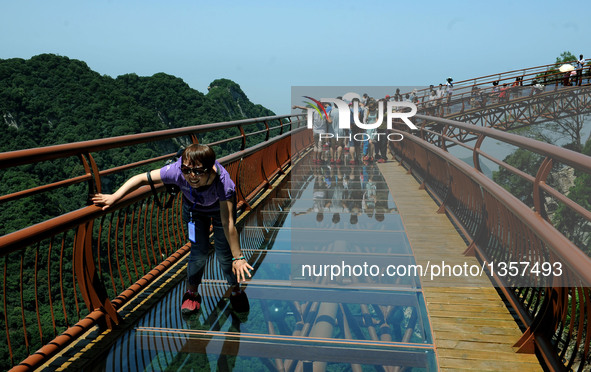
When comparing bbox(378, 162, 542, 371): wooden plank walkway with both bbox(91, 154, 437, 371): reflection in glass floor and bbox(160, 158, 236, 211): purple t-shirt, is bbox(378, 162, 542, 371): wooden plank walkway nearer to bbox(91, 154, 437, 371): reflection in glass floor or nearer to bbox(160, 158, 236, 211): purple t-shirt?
bbox(91, 154, 437, 371): reflection in glass floor

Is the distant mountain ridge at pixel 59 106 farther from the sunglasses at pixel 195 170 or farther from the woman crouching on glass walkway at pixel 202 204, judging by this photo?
the sunglasses at pixel 195 170

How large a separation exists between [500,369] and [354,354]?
0.92 m

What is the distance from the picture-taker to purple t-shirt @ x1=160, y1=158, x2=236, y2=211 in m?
3.55

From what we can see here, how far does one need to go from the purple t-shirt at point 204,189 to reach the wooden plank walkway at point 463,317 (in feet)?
6.04

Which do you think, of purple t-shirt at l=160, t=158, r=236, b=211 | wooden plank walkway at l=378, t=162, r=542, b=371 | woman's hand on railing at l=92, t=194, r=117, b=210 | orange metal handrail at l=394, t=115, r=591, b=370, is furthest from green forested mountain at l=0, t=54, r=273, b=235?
purple t-shirt at l=160, t=158, r=236, b=211

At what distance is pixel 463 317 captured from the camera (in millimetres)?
3910

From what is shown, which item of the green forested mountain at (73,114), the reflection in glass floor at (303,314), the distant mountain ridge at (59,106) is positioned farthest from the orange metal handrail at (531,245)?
the distant mountain ridge at (59,106)

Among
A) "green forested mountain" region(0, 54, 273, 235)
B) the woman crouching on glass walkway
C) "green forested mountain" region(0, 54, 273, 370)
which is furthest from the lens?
"green forested mountain" region(0, 54, 273, 235)

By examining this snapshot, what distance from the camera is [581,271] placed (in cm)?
239

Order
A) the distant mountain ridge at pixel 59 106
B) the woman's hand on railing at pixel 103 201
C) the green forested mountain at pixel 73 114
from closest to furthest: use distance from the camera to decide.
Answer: the woman's hand on railing at pixel 103 201 < the green forested mountain at pixel 73 114 < the distant mountain ridge at pixel 59 106

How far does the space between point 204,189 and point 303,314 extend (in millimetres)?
2344

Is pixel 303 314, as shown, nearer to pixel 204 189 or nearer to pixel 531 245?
pixel 204 189

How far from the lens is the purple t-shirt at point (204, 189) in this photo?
11.7ft

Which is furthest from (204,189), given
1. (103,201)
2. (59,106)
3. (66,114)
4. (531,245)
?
(59,106)
